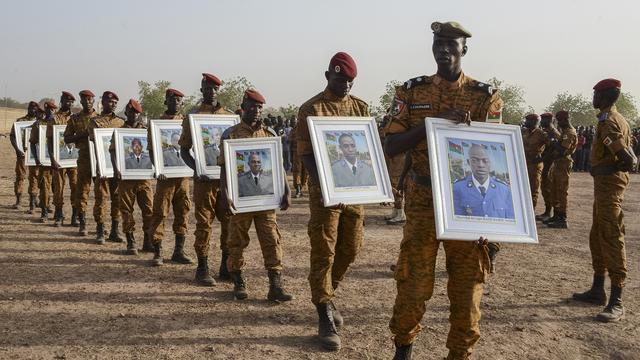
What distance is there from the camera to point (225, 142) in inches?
195

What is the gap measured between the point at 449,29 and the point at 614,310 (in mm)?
3591

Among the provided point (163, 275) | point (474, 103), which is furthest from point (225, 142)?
point (474, 103)

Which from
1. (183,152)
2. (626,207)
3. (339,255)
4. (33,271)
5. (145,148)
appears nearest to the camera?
(339,255)

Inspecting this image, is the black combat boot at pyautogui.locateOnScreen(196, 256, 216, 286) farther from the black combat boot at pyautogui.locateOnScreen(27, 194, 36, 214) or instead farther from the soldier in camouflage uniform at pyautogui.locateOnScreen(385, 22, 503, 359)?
the black combat boot at pyautogui.locateOnScreen(27, 194, 36, 214)

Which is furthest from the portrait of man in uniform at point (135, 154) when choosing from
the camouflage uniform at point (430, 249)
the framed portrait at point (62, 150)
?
the camouflage uniform at point (430, 249)

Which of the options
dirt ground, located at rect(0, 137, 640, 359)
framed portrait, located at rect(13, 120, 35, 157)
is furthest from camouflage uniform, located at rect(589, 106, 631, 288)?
framed portrait, located at rect(13, 120, 35, 157)

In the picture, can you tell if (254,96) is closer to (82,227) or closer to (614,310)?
(614,310)

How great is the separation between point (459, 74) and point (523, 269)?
4.52 meters

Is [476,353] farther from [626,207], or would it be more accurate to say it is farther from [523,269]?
[626,207]

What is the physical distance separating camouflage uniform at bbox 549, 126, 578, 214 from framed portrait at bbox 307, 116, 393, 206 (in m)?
7.80

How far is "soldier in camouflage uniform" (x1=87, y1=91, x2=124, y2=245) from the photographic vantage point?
25.6 ft

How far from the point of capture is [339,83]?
13.9 ft

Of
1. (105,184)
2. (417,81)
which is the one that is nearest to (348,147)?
(417,81)

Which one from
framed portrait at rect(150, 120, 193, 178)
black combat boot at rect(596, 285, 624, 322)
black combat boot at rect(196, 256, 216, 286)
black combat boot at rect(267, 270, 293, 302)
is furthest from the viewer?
framed portrait at rect(150, 120, 193, 178)
